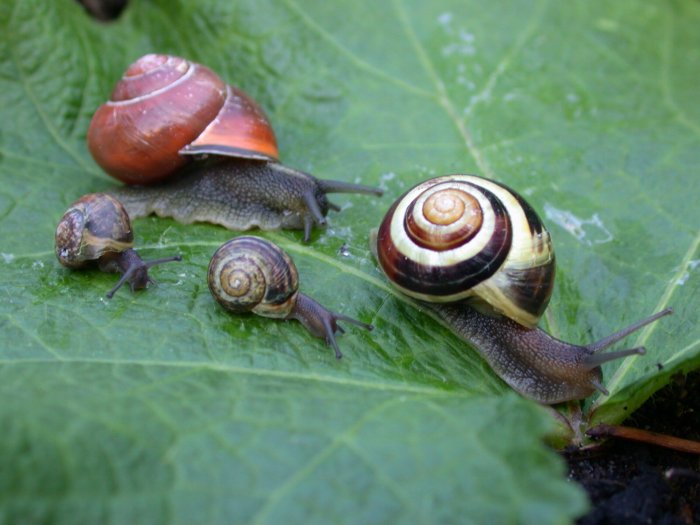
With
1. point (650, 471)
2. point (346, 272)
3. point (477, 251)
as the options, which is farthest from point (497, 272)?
point (650, 471)

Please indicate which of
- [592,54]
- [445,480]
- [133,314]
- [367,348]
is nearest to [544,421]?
[445,480]

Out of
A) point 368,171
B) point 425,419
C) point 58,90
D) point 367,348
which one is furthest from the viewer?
point 58,90

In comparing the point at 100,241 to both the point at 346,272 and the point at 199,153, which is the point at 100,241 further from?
the point at 346,272

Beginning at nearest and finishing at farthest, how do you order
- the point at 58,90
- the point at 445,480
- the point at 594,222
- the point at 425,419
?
the point at 445,480 < the point at 425,419 < the point at 594,222 < the point at 58,90

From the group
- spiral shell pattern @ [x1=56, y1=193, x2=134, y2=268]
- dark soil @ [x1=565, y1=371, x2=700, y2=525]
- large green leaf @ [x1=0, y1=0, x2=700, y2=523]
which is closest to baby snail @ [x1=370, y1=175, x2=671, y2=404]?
large green leaf @ [x1=0, y1=0, x2=700, y2=523]

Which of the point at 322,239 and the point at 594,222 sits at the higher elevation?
the point at 594,222

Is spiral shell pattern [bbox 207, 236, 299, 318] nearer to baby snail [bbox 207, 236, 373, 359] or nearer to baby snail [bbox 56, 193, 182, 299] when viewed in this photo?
baby snail [bbox 207, 236, 373, 359]

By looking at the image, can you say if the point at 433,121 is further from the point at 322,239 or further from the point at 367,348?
the point at 367,348
